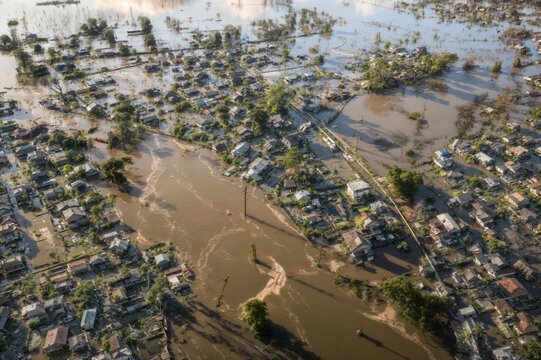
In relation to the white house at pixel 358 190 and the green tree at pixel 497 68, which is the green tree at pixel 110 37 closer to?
the white house at pixel 358 190

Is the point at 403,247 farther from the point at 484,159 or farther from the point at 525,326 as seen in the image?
the point at 484,159

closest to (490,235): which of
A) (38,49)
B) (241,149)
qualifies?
(241,149)

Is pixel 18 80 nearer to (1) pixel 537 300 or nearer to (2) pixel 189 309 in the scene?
(2) pixel 189 309

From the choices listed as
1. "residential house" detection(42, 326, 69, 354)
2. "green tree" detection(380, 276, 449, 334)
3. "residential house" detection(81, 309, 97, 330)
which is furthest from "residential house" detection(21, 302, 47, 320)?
"green tree" detection(380, 276, 449, 334)

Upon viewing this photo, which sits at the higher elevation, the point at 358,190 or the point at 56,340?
the point at 358,190

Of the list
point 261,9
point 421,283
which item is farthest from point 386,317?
point 261,9

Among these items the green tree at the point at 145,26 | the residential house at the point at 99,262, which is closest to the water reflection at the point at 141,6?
the green tree at the point at 145,26

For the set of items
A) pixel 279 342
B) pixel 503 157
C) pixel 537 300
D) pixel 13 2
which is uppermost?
pixel 13 2
